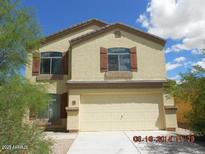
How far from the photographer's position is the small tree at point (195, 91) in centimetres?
1053

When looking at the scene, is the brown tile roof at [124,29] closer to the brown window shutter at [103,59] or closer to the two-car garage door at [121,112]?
the brown window shutter at [103,59]

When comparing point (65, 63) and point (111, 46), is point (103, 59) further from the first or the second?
point (65, 63)

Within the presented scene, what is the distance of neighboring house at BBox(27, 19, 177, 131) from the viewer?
1565 centimetres

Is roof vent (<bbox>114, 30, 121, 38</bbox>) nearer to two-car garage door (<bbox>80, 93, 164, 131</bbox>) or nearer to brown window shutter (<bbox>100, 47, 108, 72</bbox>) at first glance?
brown window shutter (<bbox>100, 47, 108, 72</bbox>)

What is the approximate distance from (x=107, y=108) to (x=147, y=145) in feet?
19.2

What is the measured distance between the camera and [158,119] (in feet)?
51.6

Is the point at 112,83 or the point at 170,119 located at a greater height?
the point at 112,83

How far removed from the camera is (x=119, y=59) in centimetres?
1681

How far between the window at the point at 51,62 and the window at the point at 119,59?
158 inches

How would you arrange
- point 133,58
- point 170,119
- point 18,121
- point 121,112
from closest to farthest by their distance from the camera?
point 18,121 < point 170,119 < point 121,112 < point 133,58

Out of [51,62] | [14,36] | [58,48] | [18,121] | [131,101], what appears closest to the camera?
[18,121]

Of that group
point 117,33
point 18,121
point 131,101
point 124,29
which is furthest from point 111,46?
point 18,121

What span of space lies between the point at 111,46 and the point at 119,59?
106cm

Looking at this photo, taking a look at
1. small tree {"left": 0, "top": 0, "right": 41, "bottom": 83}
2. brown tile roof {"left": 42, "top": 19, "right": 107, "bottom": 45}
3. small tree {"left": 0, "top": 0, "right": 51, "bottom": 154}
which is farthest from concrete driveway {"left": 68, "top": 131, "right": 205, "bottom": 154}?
brown tile roof {"left": 42, "top": 19, "right": 107, "bottom": 45}
